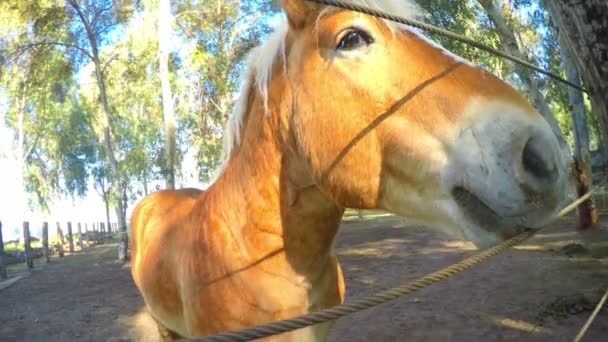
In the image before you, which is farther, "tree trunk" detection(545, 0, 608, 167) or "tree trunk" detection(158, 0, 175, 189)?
"tree trunk" detection(158, 0, 175, 189)

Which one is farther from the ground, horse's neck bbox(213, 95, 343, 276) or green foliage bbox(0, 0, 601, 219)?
green foliage bbox(0, 0, 601, 219)

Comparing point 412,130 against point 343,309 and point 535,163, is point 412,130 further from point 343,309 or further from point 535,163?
point 343,309

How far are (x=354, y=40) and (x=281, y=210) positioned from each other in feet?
2.38

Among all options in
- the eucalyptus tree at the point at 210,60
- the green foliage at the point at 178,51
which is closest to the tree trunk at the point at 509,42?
the green foliage at the point at 178,51

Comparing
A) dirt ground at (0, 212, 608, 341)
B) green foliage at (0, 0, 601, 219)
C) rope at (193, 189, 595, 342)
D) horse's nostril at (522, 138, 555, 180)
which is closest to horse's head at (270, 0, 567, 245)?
horse's nostril at (522, 138, 555, 180)

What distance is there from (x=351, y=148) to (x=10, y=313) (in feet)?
29.9

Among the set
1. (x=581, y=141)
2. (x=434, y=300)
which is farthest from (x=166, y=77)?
(x=581, y=141)

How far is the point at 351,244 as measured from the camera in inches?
515

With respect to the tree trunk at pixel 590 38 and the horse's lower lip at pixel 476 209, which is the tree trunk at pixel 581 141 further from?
the horse's lower lip at pixel 476 209

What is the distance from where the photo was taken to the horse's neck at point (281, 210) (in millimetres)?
1772

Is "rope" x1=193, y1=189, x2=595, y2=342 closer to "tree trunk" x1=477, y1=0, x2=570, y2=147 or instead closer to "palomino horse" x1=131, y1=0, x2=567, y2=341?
"palomino horse" x1=131, y1=0, x2=567, y2=341

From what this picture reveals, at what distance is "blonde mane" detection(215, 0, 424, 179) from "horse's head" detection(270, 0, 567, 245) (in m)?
0.02

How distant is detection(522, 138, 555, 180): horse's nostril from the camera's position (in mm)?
1160

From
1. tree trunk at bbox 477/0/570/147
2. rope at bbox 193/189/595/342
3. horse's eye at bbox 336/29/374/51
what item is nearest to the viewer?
rope at bbox 193/189/595/342
